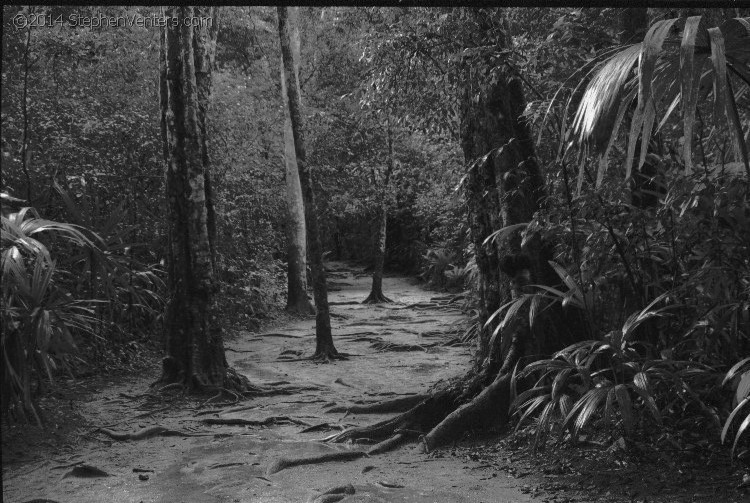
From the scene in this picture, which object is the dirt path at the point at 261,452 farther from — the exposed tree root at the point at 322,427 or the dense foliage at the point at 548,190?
the dense foliage at the point at 548,190

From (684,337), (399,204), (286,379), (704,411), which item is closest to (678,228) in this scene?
(684,337)

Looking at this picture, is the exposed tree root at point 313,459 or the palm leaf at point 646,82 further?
the exposed tree root at point 313,459

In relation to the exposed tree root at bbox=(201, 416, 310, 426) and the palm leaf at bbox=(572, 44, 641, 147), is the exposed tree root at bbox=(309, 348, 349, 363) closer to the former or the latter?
the exposed tree root at bbox=(201, 416, 310, 426)

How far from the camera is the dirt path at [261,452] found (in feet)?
14.3

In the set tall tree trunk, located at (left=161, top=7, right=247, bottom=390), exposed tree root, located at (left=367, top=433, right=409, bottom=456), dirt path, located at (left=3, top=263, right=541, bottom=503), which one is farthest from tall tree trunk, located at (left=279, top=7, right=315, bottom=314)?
exposed tree root, located at (left=367, top=433, right=409, bottom=456)

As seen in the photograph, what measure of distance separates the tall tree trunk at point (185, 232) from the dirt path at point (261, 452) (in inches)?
20.2

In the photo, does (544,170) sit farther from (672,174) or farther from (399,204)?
(399,204)

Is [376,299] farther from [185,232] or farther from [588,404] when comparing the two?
[588,404]

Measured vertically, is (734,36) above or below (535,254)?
above

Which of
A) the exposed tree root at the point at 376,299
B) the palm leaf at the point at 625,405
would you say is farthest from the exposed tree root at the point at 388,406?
the exposed tree root at the point at 376,299

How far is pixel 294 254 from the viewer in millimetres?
15008

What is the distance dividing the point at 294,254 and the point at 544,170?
992cm

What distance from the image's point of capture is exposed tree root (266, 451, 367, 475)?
4906mm

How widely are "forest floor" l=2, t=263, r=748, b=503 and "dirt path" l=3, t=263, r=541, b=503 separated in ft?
0.04
